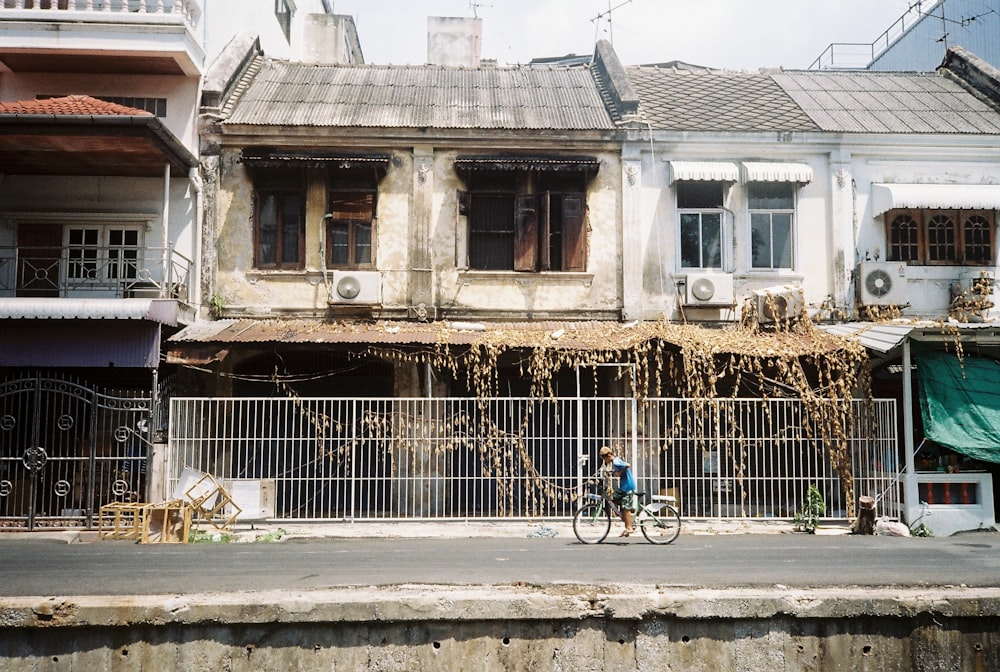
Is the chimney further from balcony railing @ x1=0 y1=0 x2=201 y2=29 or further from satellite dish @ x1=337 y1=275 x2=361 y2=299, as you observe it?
satellite dish @ x1=337 y1=275 x2=361 y2=299

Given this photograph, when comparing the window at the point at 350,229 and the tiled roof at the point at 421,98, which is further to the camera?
the tiled roof at the point at 421,98

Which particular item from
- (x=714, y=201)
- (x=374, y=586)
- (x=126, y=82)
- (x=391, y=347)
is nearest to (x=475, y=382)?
(x=391, y=347)

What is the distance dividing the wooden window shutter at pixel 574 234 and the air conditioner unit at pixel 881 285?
5343 millimetres

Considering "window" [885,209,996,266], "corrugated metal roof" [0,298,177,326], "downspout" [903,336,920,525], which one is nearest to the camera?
"downspout" [903,336,920,525]

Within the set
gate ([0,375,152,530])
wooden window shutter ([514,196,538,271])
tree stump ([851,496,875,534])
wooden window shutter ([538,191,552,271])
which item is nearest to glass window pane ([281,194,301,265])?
gate ([0,375,152,530])

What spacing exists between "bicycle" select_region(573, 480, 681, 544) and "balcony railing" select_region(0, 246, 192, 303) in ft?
26.8

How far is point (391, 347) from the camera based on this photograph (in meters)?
13.8

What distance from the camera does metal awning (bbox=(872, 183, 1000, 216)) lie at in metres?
15.6

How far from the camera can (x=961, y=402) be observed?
13148 mm

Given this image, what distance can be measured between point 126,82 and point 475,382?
29.2ft

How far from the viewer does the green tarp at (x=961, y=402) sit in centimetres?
1273

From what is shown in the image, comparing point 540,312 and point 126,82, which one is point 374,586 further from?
point 126,82

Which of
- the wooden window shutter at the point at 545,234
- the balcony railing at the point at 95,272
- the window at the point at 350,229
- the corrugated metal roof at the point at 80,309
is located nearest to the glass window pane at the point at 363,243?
the window at the point at 350,229

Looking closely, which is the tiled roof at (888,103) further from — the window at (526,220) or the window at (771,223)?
the window at (526,220)
